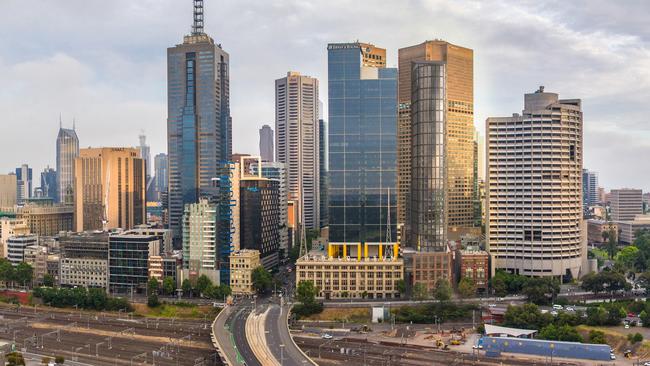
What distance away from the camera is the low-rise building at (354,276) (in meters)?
134

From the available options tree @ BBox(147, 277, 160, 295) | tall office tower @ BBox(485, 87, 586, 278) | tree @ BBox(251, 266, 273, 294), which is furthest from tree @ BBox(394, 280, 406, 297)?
tree @ BBox(147, 277, 160, 295)

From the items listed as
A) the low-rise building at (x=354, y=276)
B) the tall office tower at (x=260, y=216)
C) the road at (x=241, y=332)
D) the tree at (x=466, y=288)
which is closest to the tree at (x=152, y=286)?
the tall office tower at (x=260, y=216)

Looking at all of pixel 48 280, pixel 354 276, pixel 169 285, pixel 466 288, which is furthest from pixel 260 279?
pixel 48 280

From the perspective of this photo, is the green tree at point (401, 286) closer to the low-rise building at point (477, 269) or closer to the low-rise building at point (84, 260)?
the low-rise building at point (477, 269)

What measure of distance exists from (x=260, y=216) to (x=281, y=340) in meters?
60.4

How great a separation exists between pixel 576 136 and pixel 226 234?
88442 millimetres

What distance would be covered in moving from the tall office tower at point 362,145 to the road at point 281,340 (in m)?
32.0

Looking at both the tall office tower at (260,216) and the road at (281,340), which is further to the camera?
the tall office tower at (260,216)

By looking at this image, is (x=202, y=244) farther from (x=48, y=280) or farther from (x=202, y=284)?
(x=48, y=280)

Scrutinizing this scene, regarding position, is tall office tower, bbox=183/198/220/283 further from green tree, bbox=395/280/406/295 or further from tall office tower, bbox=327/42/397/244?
green tree, bbox=395/280/406/295

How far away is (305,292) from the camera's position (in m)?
125

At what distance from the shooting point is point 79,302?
13538 centimetres

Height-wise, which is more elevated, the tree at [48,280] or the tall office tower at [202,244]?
the tall office tower at [202,244]

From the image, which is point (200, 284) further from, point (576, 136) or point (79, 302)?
point (576, 136)
